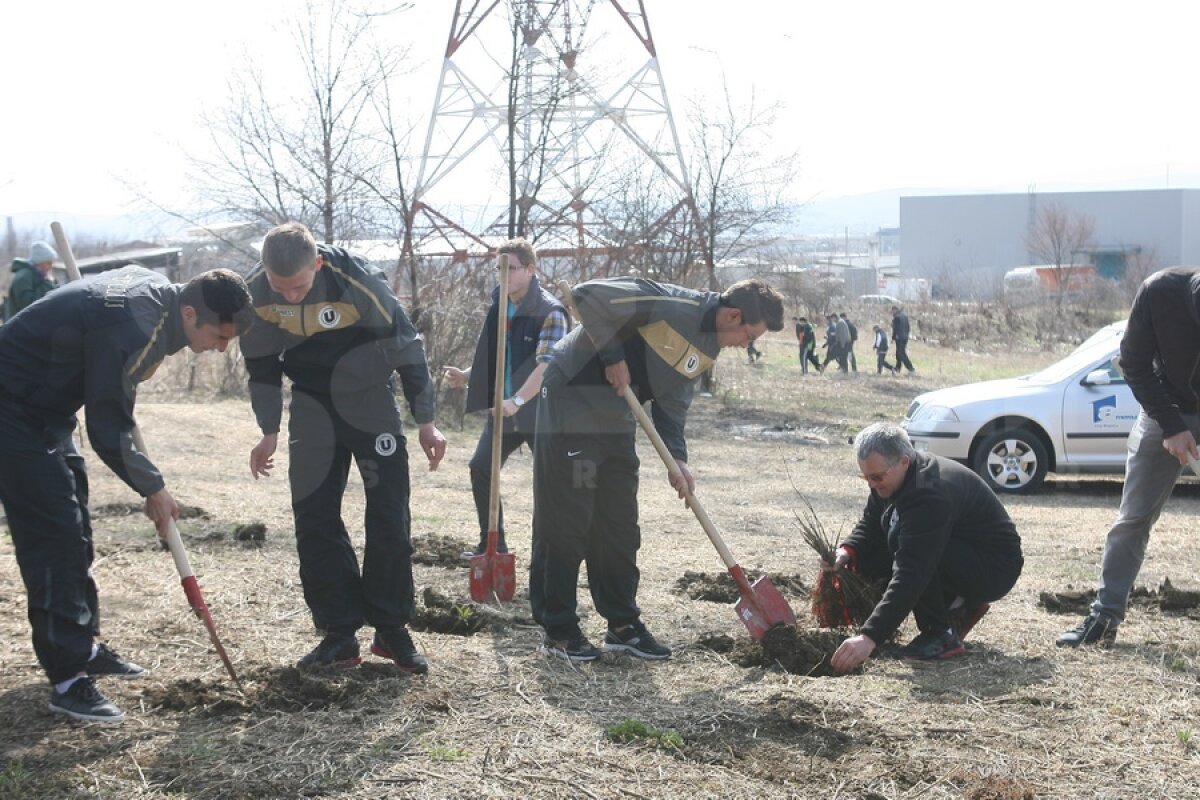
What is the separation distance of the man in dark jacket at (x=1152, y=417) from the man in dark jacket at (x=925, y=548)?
551 millimetres

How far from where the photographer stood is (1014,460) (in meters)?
11.5

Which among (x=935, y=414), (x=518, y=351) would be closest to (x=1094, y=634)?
(x=518, y=351)

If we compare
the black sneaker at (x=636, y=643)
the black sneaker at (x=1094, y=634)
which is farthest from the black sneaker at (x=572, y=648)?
the black sneaker at (x=1094, y=634)

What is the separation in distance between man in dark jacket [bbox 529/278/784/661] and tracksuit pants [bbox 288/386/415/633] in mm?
647

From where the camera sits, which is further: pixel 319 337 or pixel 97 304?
pixel 319 337

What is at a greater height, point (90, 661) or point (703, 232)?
point (703, 232)

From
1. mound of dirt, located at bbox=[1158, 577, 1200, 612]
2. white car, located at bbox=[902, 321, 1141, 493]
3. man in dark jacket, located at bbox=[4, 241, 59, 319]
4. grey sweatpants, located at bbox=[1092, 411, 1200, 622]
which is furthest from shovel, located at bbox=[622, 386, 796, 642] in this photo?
man in dark jacket, located at bbox=[4, 241, 59, 319]

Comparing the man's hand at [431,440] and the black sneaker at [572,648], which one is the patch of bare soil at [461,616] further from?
the man's hand at [431,440]

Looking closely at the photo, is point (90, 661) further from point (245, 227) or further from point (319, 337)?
point (245, 227)

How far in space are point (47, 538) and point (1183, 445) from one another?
455 cm

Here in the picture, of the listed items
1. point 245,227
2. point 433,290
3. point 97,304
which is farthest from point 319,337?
point 245,227

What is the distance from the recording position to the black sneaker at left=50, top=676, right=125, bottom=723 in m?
4.27

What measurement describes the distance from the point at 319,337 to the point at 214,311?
0.67m

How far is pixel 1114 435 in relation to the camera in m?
11.2
